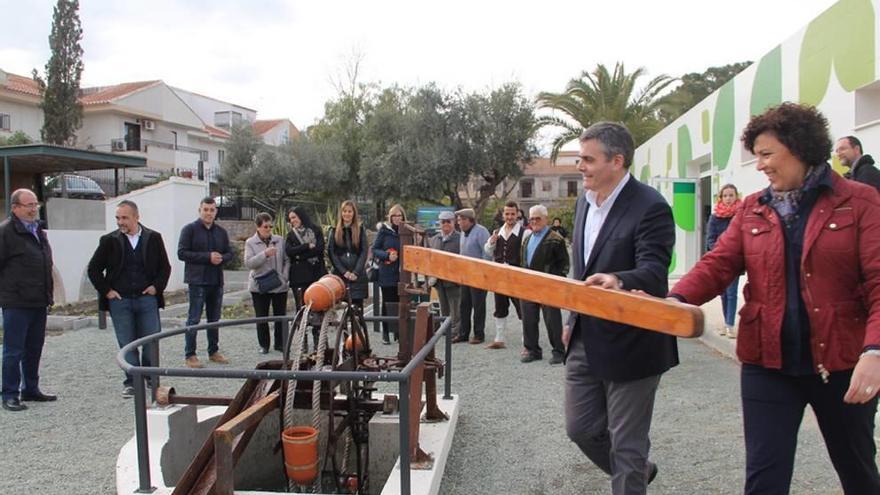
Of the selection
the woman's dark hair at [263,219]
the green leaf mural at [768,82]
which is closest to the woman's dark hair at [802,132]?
the woman's dark hair at [263,219]

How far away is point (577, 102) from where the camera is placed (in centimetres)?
2641

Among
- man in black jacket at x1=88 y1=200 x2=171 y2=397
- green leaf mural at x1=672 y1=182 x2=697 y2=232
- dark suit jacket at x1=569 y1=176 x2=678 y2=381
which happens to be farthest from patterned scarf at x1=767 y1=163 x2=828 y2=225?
green leaf mural at x1=672 y1=182 x2=697 y2=232

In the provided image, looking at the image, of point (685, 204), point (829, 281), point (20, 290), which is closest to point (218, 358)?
point (20, 290)

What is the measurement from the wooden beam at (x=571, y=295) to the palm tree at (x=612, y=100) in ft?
77.1

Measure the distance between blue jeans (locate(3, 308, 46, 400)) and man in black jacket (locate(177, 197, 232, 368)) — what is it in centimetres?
167

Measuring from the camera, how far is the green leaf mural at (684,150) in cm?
1530

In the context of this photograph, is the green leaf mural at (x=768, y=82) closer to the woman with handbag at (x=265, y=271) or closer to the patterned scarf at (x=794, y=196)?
the woman with handbag at (x=265, y=271)

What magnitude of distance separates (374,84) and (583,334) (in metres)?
43.9

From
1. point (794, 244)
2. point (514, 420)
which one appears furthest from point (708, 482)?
point (794, 244)

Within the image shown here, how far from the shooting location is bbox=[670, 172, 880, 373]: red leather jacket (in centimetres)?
241

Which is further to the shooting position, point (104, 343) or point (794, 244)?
point (104, 343)

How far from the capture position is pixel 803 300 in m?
2.49

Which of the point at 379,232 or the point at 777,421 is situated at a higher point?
the point at 379,232

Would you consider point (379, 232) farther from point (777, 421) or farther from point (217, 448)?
point (777, 421)
